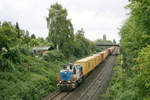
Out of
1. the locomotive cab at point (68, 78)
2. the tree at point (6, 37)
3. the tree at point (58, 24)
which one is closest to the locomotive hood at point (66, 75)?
the locomotive cab at point (68, 78)

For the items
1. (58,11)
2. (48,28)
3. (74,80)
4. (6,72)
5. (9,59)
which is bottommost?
(74,80)

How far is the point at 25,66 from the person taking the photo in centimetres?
2125

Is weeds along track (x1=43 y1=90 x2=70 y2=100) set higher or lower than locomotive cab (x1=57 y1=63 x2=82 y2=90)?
lower

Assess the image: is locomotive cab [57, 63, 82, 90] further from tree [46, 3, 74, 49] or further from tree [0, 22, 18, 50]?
tree [46, 3, 74, 49]

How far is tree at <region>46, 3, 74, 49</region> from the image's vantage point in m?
33.1

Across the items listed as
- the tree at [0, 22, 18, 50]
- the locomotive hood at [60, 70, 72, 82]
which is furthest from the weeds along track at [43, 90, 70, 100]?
the tree at [0, 22, 18, 50]

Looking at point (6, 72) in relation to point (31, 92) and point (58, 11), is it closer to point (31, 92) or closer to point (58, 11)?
point (31, 92)

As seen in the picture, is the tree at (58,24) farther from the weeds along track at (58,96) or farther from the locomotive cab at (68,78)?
the weeds along track at (58,96)

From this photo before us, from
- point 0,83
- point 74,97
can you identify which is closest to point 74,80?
point 74,97

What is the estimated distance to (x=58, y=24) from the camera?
33.2m

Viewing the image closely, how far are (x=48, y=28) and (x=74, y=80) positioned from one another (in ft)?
66.8

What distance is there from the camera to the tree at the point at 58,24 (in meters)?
33.1

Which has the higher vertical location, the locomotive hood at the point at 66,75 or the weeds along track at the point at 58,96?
the locomotive hood at the point at 66,75

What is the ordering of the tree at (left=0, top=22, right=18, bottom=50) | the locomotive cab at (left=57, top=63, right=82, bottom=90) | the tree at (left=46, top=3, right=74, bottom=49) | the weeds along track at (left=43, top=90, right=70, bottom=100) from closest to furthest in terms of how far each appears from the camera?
1. the tree at (left=0, top=22, right=18, bottom=50)
2. the weeds along track at (left=43, top=90, right=70, bottom=100)
3. the locomotive cab at (left=57, top=63, right=82, bottom=90)
4. the tree at (left=46, top=3, right=74, bottom=49)
